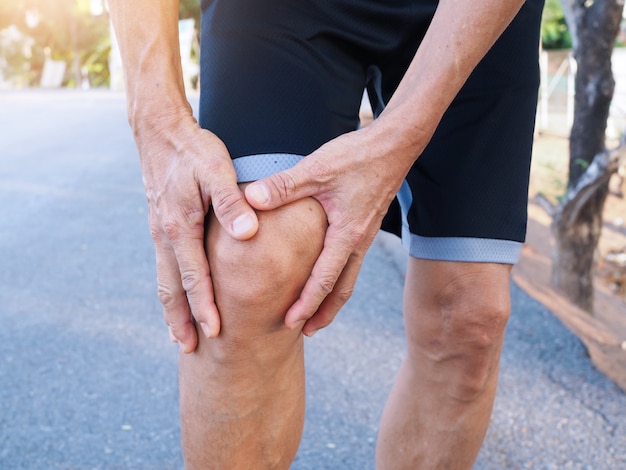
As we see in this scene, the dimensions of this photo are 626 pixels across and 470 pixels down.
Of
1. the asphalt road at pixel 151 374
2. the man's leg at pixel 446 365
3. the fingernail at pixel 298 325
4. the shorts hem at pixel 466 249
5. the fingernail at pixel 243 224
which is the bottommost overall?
the asphalt road at pixel 151 374

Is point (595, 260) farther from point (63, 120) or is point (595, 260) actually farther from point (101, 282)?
point (63, 120)

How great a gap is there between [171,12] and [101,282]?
297 centimetres

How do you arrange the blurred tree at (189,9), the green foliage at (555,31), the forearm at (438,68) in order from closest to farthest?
the forearm at (438,68) → the green foliage at (555,31) → the blurred tree at (189,9)

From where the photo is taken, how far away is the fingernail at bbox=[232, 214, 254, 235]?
45.6 inches

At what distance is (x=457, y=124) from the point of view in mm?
1551

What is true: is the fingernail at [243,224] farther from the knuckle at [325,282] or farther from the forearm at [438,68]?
the forearm at [438,68]

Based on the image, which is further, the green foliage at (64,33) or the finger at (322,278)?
the green foliage at (64,33)

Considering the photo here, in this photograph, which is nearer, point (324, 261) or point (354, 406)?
point (324, 261)

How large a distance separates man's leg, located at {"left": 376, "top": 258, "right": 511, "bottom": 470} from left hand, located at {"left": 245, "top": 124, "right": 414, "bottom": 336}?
15.7 inches

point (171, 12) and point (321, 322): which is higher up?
point (171, 12)

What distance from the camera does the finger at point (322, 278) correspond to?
122cm

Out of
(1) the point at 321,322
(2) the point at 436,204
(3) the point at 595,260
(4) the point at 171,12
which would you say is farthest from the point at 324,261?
(3) the point at 595,260

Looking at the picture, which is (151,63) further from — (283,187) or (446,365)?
(446,365)

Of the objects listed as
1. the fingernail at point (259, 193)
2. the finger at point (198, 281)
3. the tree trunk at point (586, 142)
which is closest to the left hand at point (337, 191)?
the fingernail at point (259, 193)
